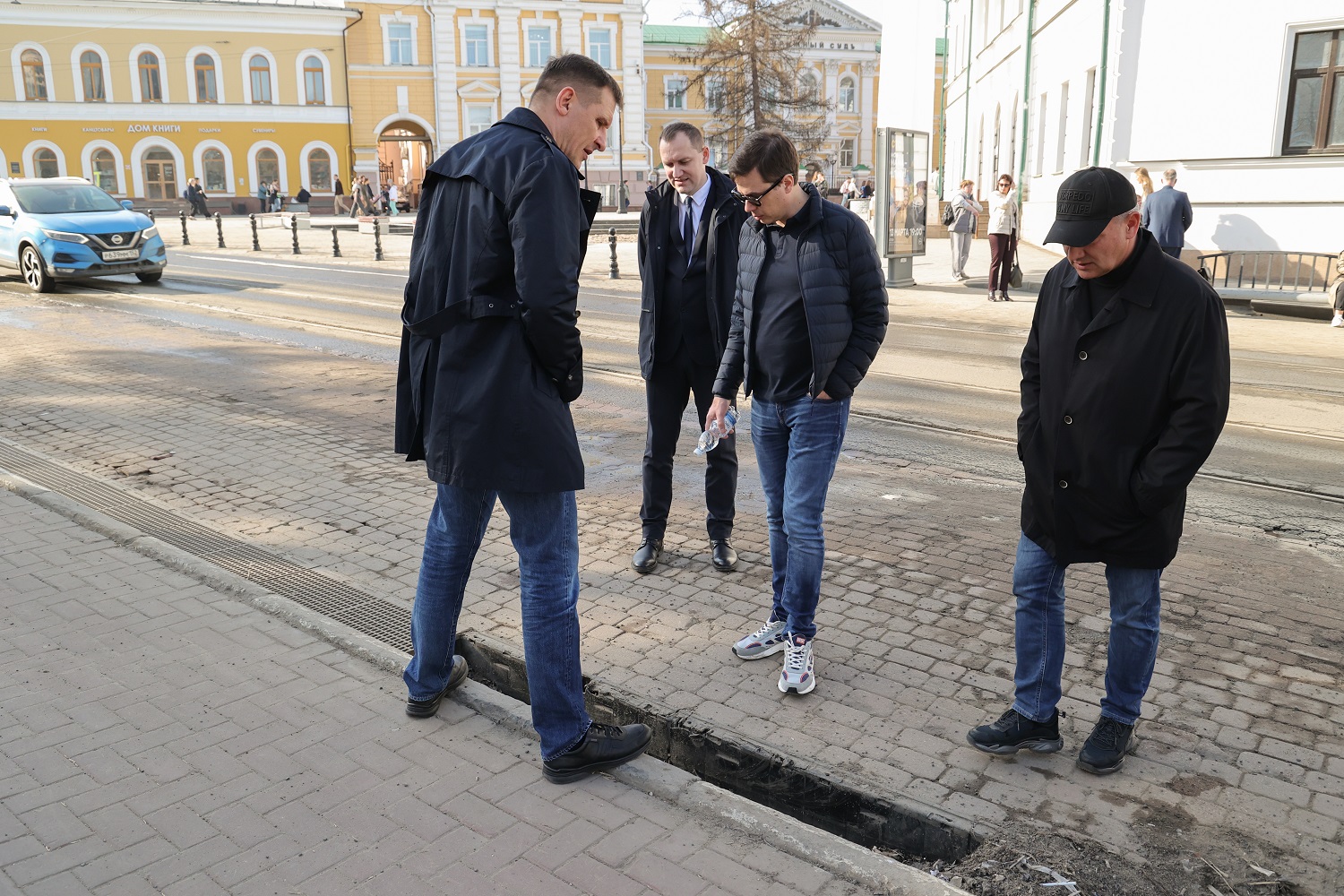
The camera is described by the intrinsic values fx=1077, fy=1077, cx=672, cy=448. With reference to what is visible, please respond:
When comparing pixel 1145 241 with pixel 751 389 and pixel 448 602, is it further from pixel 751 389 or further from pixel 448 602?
pixel 448 602

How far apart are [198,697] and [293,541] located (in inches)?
70.2

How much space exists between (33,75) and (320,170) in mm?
13511

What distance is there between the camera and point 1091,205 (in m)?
3.01

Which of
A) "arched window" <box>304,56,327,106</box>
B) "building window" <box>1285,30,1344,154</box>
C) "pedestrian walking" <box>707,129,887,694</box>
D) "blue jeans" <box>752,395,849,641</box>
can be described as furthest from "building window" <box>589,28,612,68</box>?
"blue jeans" <box>752,395,849,641</box>

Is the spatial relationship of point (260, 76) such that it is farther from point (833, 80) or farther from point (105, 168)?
point (833, 80)

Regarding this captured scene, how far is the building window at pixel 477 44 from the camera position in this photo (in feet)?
184

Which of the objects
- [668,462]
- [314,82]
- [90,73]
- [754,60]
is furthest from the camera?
[314,82]

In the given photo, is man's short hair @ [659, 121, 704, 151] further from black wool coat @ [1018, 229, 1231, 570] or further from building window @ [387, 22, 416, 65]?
building window @ [387, 22, 416, 65]

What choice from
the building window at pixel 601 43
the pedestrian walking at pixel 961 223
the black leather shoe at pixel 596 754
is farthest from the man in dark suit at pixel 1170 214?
the building window at pixel 601 43

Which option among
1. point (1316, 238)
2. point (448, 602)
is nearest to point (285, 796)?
point (448, 602)

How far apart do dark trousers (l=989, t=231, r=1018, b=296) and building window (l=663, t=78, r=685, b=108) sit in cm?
5629

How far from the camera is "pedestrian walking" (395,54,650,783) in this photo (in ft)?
9.82

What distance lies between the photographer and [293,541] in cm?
540

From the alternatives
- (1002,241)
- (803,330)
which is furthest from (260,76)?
(803,330)
